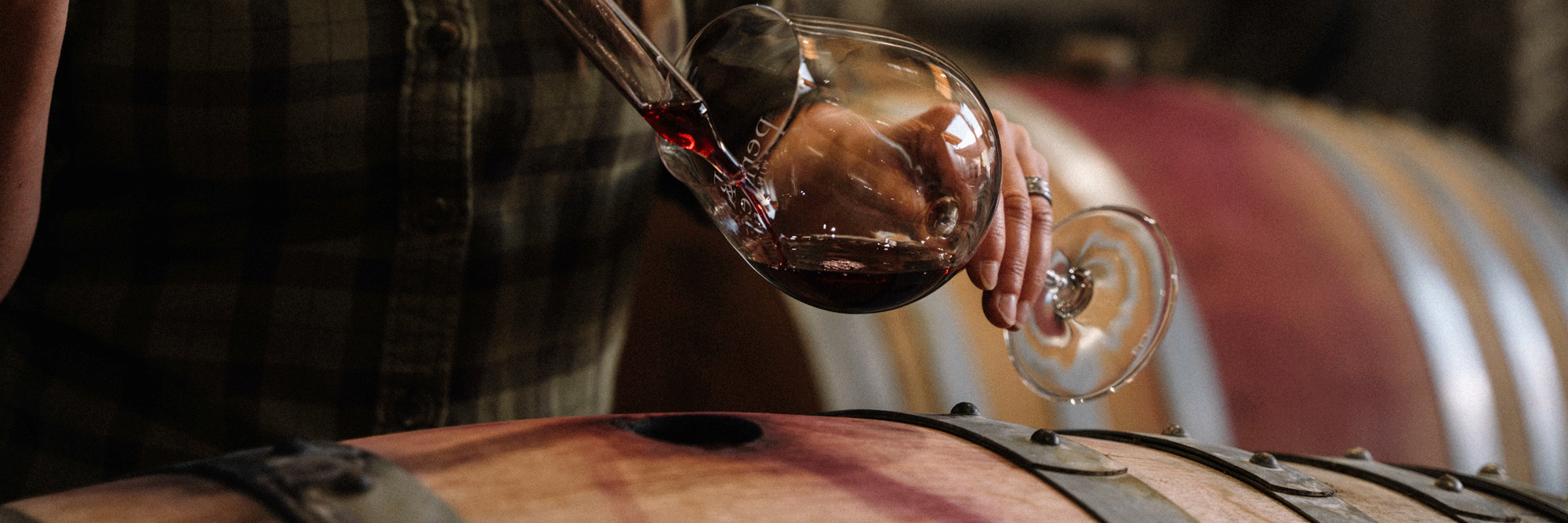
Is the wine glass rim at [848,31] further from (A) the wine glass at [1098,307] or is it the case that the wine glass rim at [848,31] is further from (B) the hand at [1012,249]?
(A) the wine glass at [1098,307]

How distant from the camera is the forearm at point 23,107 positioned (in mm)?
549

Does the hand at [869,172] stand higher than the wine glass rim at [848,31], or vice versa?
the wine glass rim at [848,31]

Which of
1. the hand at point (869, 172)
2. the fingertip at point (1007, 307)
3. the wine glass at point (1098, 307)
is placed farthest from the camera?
the wine glass at point (1098, 307)

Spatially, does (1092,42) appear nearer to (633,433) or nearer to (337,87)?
(337,87)

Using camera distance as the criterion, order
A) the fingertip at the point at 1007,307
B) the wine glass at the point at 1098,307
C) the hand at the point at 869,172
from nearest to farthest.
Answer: the hand at the point at 869,172 → the fingertip at the point at 1007,307 → the wine glass at the point at 1098,307

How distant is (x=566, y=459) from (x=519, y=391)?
1.58ft

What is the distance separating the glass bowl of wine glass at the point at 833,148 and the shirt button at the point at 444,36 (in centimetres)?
37

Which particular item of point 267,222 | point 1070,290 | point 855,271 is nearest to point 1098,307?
point 1070,290

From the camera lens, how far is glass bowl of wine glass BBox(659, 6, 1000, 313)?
497 millimetres

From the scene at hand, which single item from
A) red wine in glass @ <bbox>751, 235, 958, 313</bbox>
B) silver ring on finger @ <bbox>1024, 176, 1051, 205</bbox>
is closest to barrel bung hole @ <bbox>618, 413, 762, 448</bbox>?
red wine in glass @ <bbox>751, 235, 958, 313</bbox>

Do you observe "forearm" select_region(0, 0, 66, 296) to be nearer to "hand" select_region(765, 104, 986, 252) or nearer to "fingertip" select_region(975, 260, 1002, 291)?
"hand" select_region(765, 104, 986, 252)

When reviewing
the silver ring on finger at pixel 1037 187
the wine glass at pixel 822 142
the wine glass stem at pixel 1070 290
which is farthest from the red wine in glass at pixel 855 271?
the wine glass stem at pixel 1070 290

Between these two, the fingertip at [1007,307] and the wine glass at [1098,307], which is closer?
the fingertip at [1007,307]

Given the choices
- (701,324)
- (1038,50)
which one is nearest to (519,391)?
(701,324)
